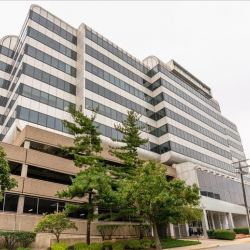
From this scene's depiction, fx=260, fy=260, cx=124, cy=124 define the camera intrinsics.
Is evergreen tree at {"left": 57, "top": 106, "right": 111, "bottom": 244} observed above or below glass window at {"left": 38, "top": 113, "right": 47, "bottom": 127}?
below

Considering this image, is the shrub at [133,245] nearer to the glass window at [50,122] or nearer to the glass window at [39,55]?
the glass window at [50,122]

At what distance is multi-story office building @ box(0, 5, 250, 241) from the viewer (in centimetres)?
2988

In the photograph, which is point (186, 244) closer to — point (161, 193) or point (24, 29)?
point (161, 193)

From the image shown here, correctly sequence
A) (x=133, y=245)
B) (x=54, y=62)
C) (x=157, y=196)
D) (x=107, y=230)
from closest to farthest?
(x=157, y=196) < (x=133, y=245) < (x=107, y=230) < (x=54, y=62)

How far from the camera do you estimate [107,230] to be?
26.9 m

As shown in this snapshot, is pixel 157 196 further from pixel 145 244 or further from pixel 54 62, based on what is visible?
pixel 54 62

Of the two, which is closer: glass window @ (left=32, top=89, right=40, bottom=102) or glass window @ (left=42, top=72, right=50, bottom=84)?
glass window @ (left=32, top=89, right=40, bottom=102)

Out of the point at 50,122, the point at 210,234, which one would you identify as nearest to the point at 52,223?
the point at 50,122

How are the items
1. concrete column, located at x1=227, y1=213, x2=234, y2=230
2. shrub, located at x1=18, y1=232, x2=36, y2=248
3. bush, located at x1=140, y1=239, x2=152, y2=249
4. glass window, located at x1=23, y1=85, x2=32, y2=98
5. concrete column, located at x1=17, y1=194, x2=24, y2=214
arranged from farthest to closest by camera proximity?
concrete column, located at x1=227, y1=213, x2=234, y2=230 < glass window, located at x1=23, y1=85, x2=32, y2=98 < concrete column, located at x1=17, y1=194, x2=24, y2=214 < bush, located at x1=140, y1=239, x2=152, y2=249 < shrub, located at x1=18, y1=232, x2=36, y2=248

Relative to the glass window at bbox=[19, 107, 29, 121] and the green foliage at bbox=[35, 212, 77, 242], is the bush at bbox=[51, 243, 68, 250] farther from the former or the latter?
the glass window at bbox=[19, 107, 29, 121]

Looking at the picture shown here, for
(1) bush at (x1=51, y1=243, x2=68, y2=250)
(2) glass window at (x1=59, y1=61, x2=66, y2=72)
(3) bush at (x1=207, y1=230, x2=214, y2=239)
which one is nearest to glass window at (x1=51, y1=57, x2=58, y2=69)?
(2) glass window at (x1=59, y1=61, x2=66, y2=72)

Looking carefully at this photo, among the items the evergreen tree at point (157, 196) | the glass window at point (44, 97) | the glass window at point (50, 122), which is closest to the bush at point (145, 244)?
the evergreen tree at point (157, 196)

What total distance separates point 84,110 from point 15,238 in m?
20.4

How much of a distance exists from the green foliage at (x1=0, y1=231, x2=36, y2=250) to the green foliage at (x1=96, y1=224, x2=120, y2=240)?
7339 mm
